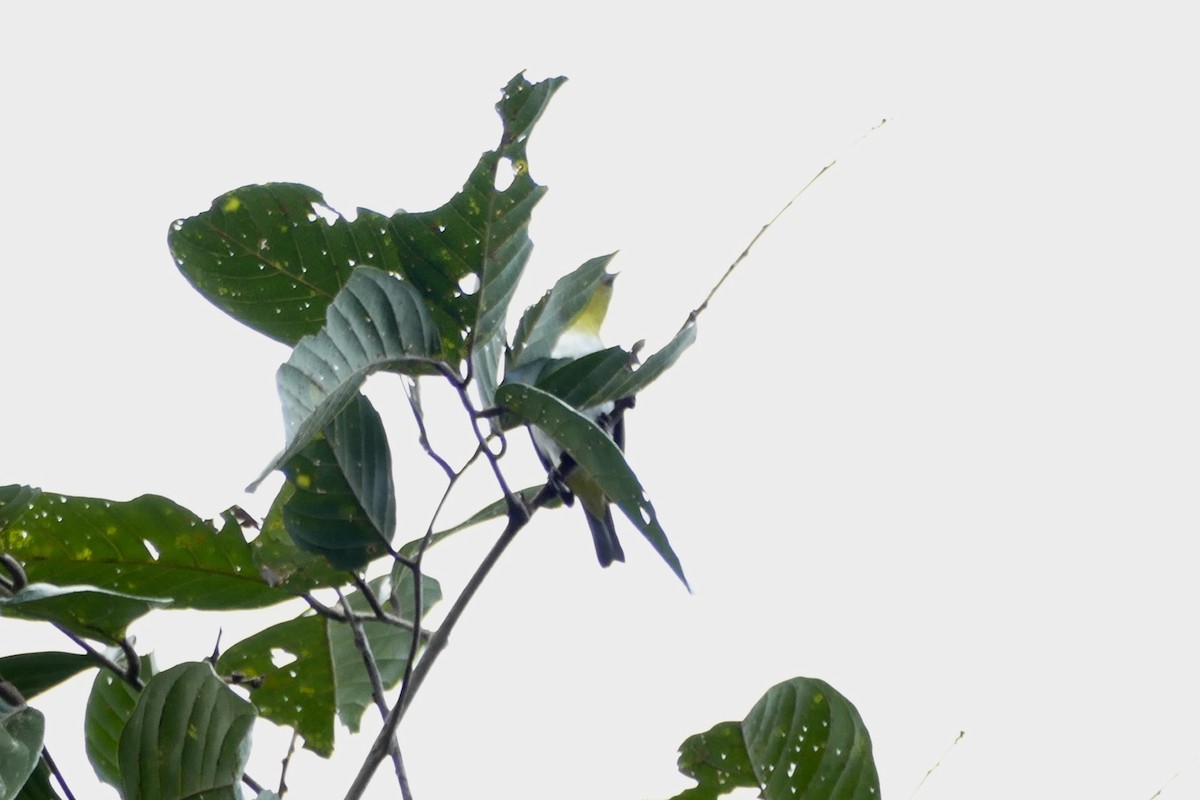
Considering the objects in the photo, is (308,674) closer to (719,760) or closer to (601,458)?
(719,760)

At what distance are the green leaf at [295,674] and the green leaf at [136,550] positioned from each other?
11cm

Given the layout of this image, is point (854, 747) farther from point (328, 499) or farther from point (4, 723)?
point (4, 723)

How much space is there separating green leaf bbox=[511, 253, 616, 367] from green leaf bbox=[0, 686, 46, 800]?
388mm

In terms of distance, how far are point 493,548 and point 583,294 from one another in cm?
22

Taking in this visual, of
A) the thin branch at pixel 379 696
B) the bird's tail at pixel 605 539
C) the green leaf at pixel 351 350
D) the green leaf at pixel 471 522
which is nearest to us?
the green leaf at pixel 351 350

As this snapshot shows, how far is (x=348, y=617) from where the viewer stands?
2.61ft

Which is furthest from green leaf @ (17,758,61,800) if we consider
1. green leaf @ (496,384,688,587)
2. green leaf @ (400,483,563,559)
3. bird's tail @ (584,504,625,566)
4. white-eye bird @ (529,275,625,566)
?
bird's tail @ (584,504,625,566)

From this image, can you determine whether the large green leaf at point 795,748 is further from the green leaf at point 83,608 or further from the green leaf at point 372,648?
the green leaf at point 83,608

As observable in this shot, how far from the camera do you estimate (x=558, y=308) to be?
880mm

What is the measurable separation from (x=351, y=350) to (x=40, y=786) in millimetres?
368

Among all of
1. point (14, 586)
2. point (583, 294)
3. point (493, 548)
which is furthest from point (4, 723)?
point (583, 294)

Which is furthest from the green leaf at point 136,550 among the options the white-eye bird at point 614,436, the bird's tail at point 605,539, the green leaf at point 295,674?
the bird's tail at point 605,539

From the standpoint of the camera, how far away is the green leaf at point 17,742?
0.66m

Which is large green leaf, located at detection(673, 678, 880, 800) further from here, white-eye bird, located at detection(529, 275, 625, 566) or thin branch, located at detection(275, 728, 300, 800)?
white-eye bird, located at detection(529, 275, 625, 566)
